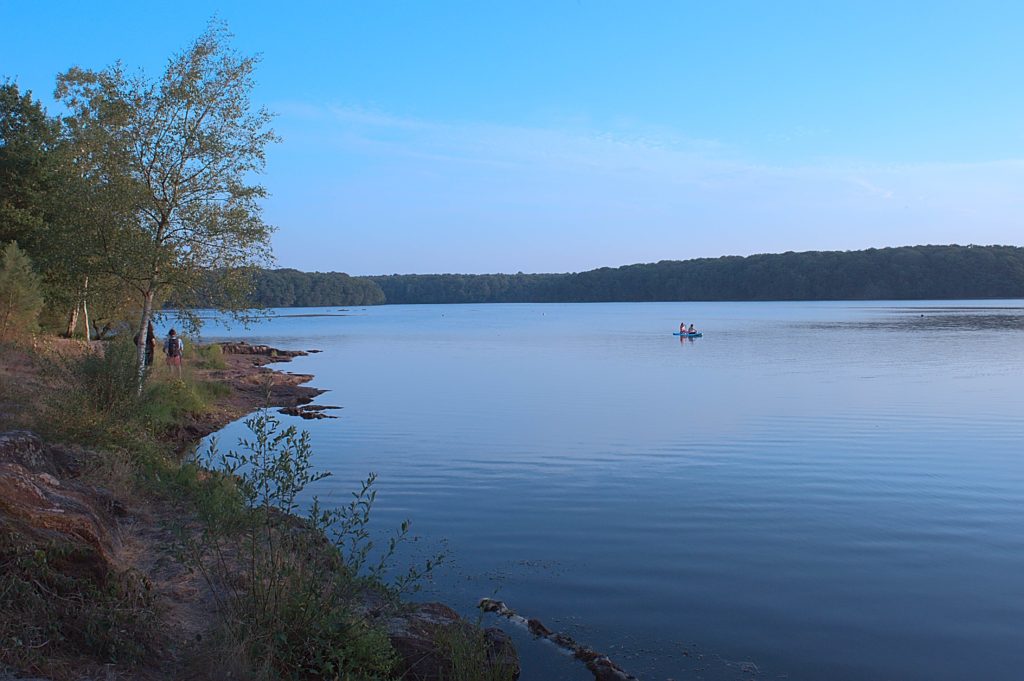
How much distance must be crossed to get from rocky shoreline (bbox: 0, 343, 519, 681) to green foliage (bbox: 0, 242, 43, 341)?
574 inches

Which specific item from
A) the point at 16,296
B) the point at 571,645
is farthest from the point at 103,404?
the point at 16,296

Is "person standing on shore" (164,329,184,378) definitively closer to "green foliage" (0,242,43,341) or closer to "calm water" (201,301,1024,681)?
"green foliage" (0,242,43,341)

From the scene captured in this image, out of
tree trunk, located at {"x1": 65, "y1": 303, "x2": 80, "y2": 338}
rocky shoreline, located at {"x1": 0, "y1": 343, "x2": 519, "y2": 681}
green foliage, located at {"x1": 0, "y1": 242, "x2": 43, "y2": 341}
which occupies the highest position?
green foliage, located at {"x1": 0, "y1": 242, "x2": 43, "y2": 341}

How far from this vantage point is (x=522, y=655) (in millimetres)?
8359

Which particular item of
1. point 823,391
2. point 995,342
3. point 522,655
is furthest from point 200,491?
point 995,342

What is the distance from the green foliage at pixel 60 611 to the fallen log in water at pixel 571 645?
12.9 feet

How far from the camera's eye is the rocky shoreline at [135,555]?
639 cm

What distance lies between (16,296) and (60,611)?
21.6 meters

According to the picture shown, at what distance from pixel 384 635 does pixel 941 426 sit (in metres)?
20.0

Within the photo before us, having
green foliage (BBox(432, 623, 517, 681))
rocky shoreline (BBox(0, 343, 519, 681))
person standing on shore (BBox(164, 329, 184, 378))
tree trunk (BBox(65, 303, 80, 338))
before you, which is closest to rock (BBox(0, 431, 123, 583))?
rocky shoreline (BBox(0, 343, 519, 681))

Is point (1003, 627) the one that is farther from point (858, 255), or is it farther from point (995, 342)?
point (858, 255)

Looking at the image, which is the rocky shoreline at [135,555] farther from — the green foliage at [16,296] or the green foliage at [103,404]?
the green foliage at [16,296]

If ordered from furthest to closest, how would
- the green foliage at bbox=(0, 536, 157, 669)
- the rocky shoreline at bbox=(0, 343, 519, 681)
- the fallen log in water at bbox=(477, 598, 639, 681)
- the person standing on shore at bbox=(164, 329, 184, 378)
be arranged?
the person standing on shore at bbox=(164, 329, 184, 378), the fallen log in water at bbox=(477, 598, 639, 681), the rocky shoreline at bbox=(0, 343, 519, 681), the green foliage at bbox=(0, 536, 157, 669)

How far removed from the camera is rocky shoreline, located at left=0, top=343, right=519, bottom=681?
6.39 m
